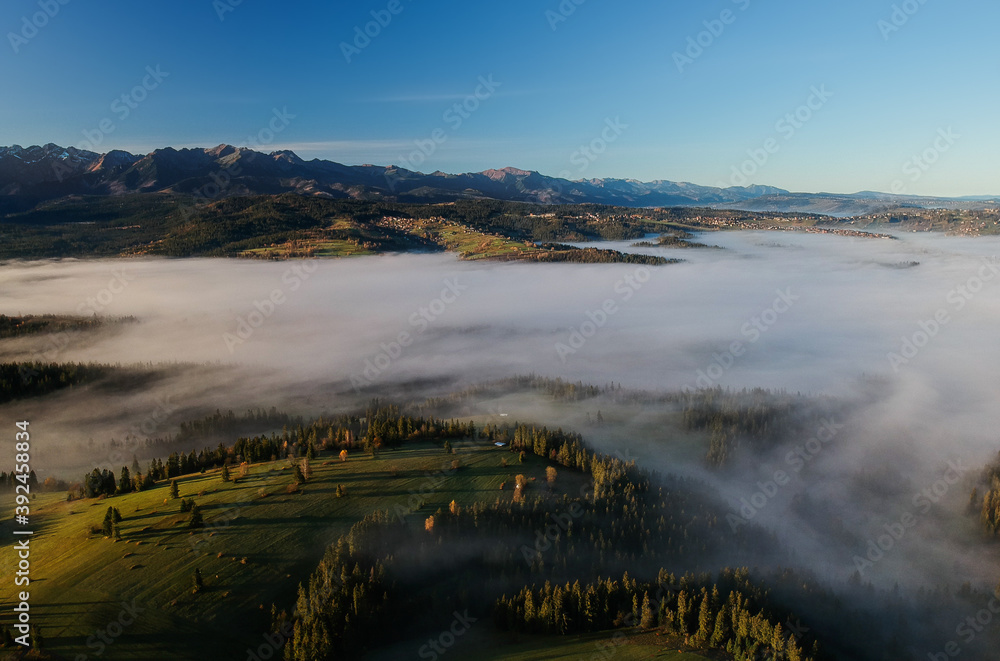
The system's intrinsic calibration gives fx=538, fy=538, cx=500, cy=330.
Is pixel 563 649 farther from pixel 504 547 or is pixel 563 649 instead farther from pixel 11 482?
pixel 11 482

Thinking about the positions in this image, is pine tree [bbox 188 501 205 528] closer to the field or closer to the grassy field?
the grassy field

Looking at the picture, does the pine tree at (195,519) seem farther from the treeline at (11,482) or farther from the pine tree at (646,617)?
the pine tree at (646,617)

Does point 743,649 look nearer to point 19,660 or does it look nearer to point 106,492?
point 19,660

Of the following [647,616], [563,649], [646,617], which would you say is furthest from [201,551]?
[647,616]

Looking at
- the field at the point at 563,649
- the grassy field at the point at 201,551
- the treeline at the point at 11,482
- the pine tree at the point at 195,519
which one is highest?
the pine tree at the point at 195,519

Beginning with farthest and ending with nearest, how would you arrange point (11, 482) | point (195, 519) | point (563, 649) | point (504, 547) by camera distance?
point (11, 482)
point (504, 547)
point (195, 519)
point (563, 649)

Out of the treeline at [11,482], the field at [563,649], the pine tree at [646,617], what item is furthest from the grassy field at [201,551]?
the pine tree at [646,617]

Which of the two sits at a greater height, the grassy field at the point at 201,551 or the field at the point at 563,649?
the grassy field at the point at 201,551
